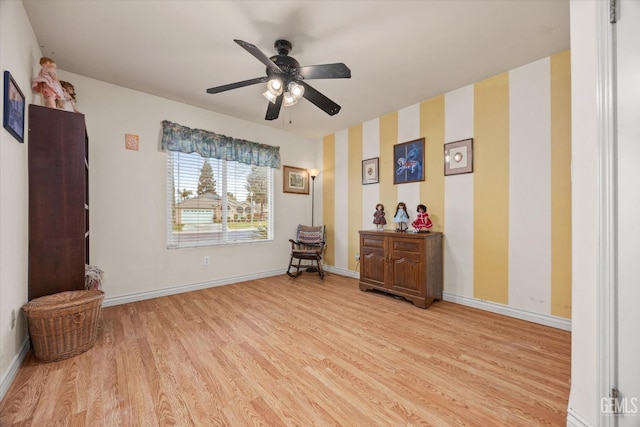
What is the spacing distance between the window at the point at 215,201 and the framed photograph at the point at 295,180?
290 millimetres

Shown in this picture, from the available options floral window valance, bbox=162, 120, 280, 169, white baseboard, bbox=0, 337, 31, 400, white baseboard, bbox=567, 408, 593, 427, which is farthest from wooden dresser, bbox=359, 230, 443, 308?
white baseboard, bbox=0, 337, 31, 400

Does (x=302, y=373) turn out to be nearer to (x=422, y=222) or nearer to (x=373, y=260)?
(x=373, y=260)

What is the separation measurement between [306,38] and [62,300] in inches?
113

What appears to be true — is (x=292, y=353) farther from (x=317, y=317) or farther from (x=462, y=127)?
(x=462, y=127)

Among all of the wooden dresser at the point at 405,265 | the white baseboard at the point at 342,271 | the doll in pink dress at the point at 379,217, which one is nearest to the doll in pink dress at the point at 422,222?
the wooden dresser at the point at 405,265

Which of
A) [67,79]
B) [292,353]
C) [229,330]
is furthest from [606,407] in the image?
[67,79]

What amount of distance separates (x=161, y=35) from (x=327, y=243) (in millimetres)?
3595

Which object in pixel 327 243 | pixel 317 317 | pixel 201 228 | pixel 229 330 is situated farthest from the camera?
pixel 327 243

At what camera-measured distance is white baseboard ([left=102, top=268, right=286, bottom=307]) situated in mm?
2951

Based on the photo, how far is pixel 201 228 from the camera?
11.9 feet

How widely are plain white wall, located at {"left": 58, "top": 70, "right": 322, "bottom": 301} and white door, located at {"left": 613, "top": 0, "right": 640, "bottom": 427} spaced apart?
3.85m

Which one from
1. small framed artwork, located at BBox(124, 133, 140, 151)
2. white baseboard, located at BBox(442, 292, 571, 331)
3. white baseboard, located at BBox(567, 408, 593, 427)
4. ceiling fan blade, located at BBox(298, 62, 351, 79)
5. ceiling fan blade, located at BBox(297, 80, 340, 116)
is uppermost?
ceiling fan blade, located at BBox(298, 62, 351, 79)

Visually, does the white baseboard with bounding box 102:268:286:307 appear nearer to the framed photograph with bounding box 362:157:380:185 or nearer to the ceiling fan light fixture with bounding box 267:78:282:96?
the framed photograph with bounding box 362:157:380:185

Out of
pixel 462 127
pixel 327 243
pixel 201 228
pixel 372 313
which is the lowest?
pixel 372 313
